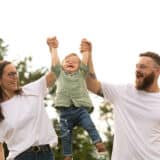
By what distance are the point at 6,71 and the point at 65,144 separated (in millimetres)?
1419

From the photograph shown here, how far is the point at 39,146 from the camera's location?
24.1 ft

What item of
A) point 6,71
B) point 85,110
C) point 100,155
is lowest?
point 100,155

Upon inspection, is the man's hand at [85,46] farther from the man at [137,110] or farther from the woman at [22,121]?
the woman at [22,121]

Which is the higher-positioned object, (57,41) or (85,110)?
(57,41)

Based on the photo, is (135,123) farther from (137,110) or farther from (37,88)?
(37,88)

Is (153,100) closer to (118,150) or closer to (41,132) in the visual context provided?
(118,150)

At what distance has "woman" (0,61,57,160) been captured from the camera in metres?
7.33

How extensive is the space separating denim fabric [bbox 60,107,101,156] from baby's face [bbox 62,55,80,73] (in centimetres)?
49

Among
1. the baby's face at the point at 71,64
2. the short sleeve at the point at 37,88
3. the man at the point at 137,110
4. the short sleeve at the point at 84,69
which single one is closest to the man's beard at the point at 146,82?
the man at the point at 137,110

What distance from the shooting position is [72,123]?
8375 millimetres

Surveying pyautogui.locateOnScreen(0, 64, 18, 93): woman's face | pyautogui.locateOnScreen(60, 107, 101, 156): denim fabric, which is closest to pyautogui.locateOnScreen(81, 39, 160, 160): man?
pyautogui.locateOnScreen(60, 107, 101, 156): denim fabric

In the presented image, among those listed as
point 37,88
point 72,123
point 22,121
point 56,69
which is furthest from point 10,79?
point 72,123

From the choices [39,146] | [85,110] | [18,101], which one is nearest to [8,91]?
[18,101]

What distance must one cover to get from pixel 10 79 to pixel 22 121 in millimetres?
432
